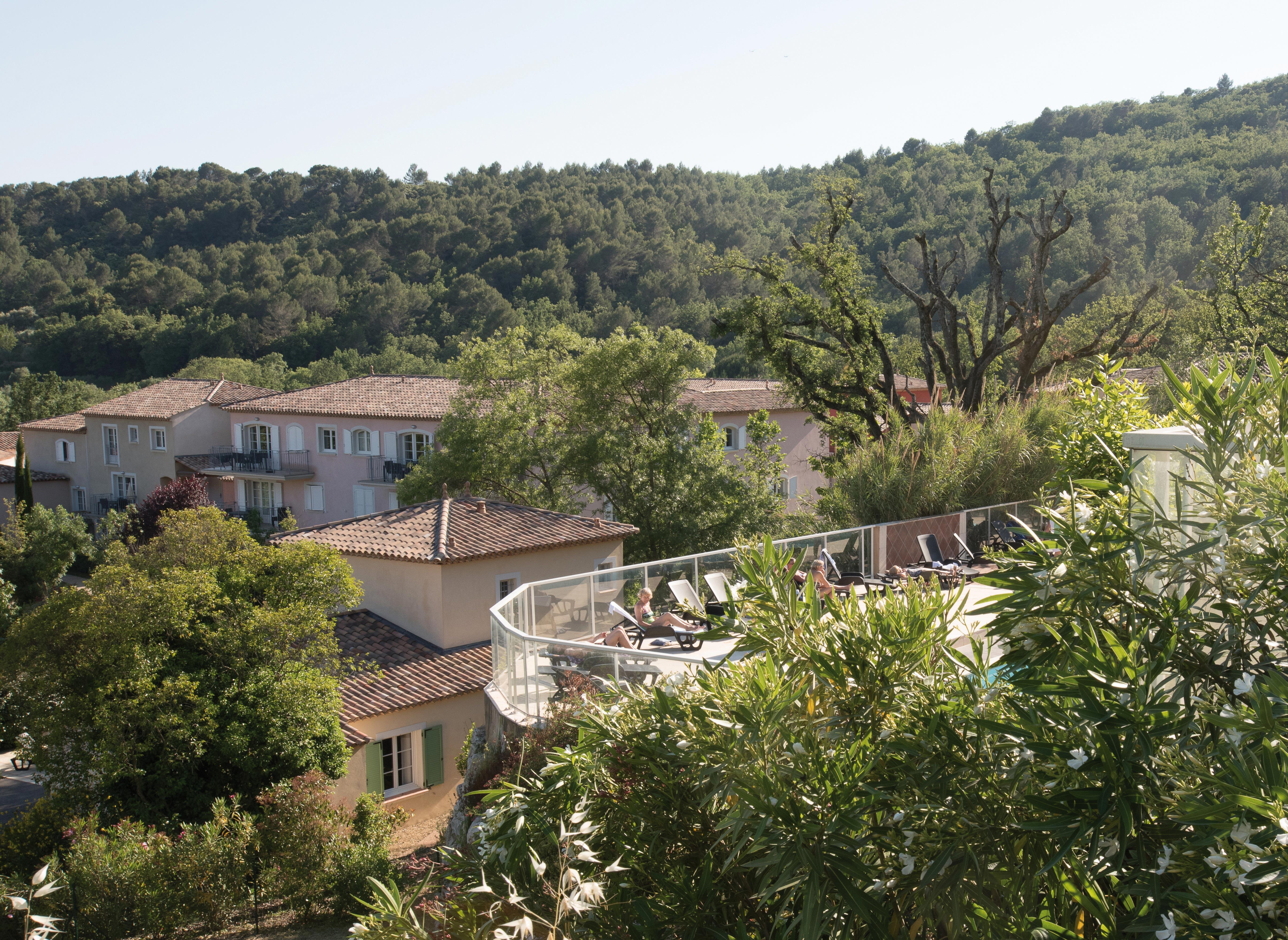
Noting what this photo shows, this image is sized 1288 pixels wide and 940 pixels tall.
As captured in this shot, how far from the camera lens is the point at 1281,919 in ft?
9.83

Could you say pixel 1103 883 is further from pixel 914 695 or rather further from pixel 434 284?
pixel 434 284

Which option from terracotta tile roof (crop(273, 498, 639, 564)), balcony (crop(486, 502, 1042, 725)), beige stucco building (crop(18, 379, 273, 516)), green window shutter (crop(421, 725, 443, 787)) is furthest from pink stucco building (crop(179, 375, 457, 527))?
balcony (crop(486, 502, 1042, 725))

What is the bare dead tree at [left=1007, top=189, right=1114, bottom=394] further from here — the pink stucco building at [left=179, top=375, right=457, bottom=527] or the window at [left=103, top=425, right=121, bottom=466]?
the window at [left=103, top=425, right=121, bottom=466]

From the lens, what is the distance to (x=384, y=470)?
43000 millimetres

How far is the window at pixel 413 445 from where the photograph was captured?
138 ft

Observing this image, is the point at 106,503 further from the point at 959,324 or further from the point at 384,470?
the point at 959,324

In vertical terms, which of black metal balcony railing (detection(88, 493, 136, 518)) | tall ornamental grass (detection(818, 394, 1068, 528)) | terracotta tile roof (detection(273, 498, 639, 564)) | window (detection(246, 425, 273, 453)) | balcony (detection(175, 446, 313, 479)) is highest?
tall ornamental grass (detection(818, 394, 1068, 528))

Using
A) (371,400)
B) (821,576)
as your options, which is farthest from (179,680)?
(371,400)

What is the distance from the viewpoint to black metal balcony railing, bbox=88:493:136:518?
→ 49406 mm

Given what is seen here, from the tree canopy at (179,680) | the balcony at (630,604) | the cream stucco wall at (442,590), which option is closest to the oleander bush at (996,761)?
the balcony at (630,604)

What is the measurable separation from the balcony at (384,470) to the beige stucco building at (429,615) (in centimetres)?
1612

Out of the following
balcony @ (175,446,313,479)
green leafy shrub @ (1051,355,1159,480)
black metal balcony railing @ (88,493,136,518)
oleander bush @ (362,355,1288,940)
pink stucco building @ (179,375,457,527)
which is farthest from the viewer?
black metal balcony railing @ (88,493,136,518)

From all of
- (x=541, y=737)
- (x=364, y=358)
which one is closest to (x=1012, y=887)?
(x=541, y=737)

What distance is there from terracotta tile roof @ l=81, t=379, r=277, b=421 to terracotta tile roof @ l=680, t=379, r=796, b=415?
71.5 feet
